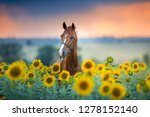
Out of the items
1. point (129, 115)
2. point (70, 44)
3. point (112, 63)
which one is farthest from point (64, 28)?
point (129, 115)

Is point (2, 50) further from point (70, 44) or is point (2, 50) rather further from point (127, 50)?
point (127, 50)

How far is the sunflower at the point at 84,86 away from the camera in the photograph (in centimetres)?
417

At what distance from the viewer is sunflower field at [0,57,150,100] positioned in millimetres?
4199

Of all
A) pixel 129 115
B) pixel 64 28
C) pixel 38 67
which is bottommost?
pixel 129 115

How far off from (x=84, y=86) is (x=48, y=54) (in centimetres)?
53

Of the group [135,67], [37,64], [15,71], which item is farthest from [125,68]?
[15,71]

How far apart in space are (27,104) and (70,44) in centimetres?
51

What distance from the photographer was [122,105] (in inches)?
172

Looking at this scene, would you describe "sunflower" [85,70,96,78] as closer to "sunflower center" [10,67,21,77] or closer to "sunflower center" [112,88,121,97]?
"sunflower center" [112,88,121,97]

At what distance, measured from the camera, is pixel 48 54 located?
460cm

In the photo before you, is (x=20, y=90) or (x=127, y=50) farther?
(x=127, y=50)

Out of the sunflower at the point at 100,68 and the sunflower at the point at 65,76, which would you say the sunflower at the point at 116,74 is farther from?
the sunflower at the point at 65,76

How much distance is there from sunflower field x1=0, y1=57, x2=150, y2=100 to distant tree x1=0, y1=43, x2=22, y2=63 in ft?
0.41

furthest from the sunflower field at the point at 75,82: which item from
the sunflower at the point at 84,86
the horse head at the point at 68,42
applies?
the horse head at the point at 68,42
